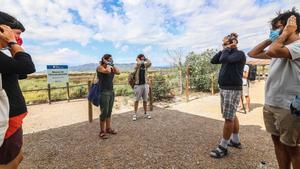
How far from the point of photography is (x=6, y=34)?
1.42 m

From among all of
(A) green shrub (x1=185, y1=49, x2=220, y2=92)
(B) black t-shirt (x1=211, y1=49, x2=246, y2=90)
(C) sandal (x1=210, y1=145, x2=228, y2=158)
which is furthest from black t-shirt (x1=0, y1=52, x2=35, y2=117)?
(A) green shrub (x1=185, y1=49, x2=220, y2=92)

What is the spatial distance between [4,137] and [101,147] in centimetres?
243

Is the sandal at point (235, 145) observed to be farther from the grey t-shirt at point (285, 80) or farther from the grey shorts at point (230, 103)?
the grey t-shirt at point (285, 80)

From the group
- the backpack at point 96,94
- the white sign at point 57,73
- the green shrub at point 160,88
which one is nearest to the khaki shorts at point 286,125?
the backpack at point 96,94

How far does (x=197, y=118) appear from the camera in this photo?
19.0 ft

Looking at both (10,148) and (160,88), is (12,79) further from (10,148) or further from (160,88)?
(160,88)

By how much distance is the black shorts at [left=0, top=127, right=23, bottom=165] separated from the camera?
1.44 metres

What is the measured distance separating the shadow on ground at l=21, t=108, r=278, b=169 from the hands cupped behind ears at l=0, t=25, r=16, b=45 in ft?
6.92

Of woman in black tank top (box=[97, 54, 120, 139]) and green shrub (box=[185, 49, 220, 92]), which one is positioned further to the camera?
green shrub (box=[185, 49, 220, 92])

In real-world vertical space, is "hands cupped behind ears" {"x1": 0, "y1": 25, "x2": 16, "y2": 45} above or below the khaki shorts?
above

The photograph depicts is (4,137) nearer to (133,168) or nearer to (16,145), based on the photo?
(16,145)

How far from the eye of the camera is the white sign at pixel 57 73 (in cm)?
858

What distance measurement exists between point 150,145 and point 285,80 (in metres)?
2.45

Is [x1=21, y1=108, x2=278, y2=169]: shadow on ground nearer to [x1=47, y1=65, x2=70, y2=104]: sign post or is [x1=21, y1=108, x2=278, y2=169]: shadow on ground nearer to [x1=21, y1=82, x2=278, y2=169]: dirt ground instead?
[x1=21, y1=82, x2=278, y2=169]: dirt ground
